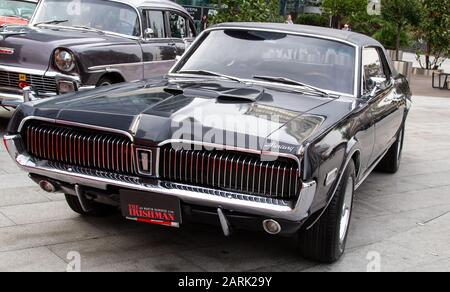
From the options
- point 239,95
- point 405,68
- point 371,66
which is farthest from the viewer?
point 405,68

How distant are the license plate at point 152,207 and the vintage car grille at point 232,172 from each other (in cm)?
15

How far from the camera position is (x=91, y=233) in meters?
4.56

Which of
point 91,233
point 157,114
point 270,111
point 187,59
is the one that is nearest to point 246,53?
point 187,59

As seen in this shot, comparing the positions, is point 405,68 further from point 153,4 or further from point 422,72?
point 153,4

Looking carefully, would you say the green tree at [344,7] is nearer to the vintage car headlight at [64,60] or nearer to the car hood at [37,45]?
the car hood at [37,45]

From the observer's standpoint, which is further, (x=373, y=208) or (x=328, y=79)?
(x=373, y=208)

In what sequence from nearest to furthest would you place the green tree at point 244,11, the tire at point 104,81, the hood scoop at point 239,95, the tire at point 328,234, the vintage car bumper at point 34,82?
the tire at point 328,234 → the hood scoop at point 239,95 → the vintage car bumper at point 34,82 → the tire at point 104,81 → the green tree at point 244,11

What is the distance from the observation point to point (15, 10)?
13.0 meters

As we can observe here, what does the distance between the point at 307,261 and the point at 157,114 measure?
1.43 m

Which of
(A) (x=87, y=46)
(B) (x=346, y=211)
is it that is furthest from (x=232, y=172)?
(A) (x=87, y=46)

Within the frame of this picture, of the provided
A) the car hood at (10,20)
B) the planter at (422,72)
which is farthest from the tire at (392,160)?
the planter at (422,72)

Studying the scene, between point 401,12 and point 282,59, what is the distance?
19.5 meters

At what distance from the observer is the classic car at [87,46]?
7387 mm
